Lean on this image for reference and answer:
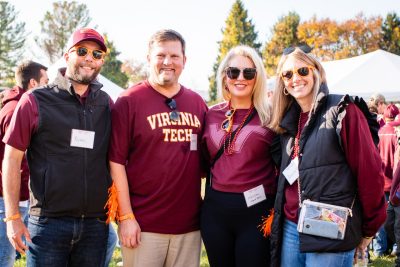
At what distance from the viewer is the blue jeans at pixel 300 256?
2598 millimetres

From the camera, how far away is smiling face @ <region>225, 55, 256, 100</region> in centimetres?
331

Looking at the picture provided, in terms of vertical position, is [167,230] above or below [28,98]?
below

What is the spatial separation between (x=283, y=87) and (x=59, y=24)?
50.9m

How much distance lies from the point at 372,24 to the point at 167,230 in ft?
155

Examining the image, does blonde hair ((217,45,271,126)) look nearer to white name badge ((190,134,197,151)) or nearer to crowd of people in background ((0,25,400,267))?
crowd of people in background ((0,25,400,267))

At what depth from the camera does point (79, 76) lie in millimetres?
3074

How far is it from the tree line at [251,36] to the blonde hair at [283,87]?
40166mm

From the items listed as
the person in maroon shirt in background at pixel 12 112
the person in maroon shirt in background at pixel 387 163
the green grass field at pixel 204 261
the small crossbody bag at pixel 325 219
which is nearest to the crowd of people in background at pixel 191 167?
the small crossbody bag at pixel 325 219

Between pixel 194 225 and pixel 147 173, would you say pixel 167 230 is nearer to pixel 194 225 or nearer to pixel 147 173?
pixel 194 225

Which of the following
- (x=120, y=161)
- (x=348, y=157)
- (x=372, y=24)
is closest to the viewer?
(x=348, y=157)

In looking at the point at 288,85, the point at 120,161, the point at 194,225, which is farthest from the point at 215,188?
the point at 288,85

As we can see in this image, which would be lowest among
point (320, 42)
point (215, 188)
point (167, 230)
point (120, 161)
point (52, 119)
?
point (167, 230)

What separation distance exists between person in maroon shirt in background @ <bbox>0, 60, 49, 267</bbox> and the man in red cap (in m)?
1.08

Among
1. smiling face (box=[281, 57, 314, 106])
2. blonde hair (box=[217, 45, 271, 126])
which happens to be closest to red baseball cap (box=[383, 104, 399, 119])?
blonde hair (box=[217, 45, 271, 126])
